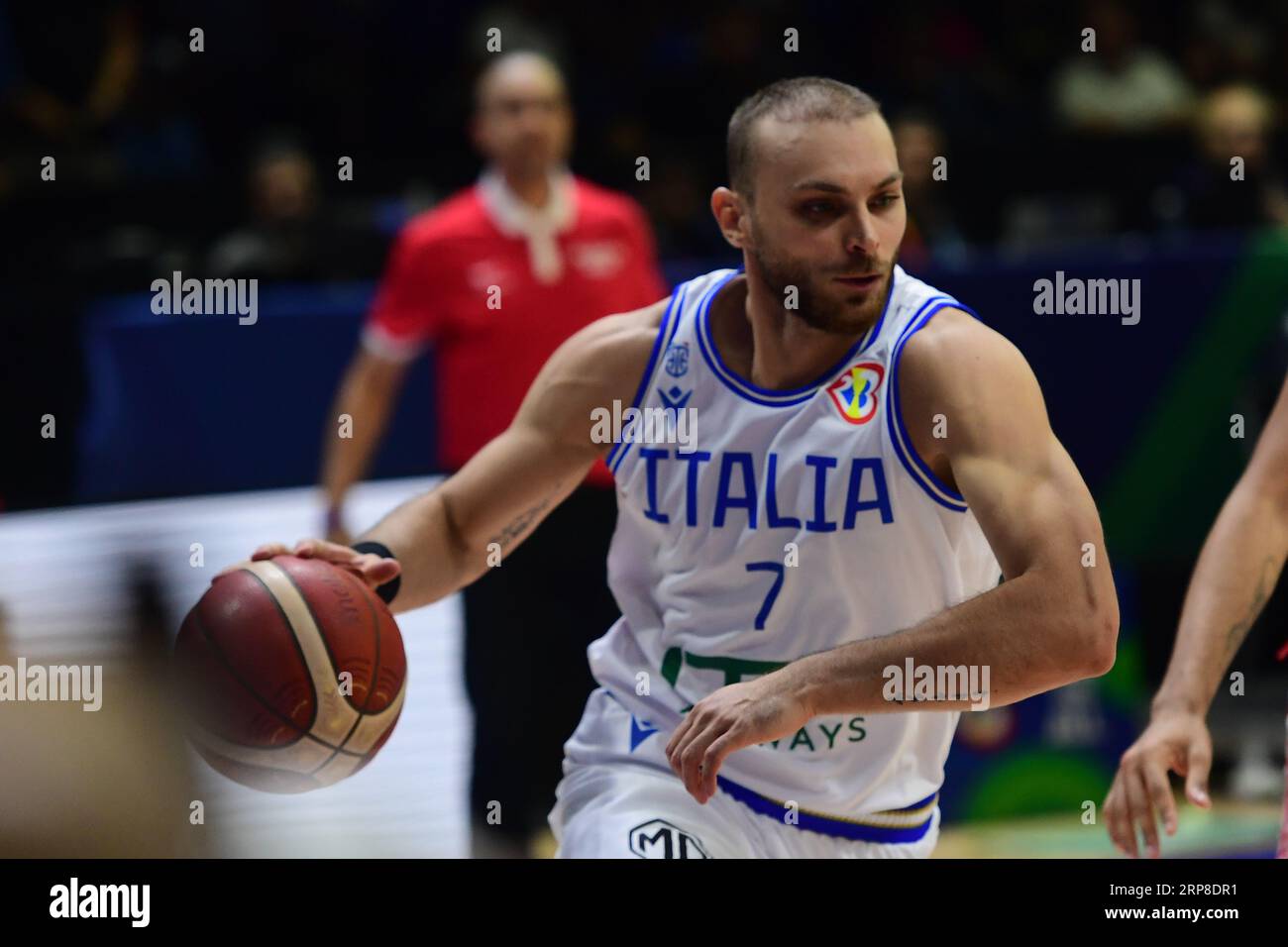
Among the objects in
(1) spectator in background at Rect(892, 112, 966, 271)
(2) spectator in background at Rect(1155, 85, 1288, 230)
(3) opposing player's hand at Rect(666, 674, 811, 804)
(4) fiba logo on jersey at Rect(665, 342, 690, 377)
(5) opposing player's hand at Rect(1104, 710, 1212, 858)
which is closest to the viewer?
(3) opposing player's hand at Rect(666, 674, 811, 804)

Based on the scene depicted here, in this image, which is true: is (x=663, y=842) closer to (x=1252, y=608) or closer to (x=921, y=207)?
(x=1252, y=608)

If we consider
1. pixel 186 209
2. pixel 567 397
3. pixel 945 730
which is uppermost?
pixel 186 209

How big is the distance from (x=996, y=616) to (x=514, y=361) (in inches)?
105

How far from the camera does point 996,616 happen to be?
304cm

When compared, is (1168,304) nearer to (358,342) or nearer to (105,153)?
(358,342)

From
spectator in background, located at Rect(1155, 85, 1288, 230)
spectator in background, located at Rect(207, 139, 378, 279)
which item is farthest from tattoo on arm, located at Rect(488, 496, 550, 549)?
spectator in background, located at Rect(1155, 85, 1288, 230)

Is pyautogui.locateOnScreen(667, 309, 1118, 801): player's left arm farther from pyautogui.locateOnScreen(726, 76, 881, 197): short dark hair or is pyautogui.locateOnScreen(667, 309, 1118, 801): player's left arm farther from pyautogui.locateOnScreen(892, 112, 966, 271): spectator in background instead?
pyautogui.locateOnScreen(892, 112, 966, 271): spectator in background

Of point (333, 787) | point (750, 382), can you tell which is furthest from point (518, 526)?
point (333, 787)

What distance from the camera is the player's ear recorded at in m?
3.50

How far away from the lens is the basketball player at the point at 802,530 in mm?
3059

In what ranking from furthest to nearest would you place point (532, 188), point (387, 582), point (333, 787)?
point (333, 787), point (532, 188), point (387, 582)

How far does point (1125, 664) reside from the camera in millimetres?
6422

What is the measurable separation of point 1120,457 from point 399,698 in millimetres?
4804

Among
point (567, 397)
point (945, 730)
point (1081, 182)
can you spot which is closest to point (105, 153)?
point (1081, 182)
